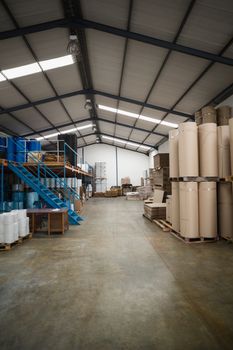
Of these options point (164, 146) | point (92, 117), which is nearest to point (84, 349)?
point (92, 117)

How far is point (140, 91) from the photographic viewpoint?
10711 mm

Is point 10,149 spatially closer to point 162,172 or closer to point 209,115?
point 162,172

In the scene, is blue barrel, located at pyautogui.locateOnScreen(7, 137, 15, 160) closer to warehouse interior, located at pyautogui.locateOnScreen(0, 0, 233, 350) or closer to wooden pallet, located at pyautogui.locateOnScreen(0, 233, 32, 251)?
warehouse interior, located at pyautogui.locateOnScreen(0, 0, 233, 350)

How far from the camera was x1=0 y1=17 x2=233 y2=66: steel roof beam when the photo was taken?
6.71 metres

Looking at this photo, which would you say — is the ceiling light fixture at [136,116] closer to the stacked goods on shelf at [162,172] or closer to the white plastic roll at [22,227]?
the stacked goods on shelf at [162,172]

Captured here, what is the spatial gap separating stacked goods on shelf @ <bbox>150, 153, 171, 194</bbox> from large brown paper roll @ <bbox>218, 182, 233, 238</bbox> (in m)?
4.54

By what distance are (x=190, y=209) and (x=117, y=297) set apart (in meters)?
3.20

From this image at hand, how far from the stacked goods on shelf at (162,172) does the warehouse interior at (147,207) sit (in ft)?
0.19

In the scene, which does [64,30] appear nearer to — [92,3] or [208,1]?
[92,3]

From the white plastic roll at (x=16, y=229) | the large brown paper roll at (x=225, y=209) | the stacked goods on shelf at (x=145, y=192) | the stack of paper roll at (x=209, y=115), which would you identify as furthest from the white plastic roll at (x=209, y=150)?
the stacked goods on shelf at (x=145, y=192)

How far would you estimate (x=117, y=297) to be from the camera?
119 inches

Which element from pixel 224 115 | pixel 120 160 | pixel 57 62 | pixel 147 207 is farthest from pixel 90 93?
pixel 120 160

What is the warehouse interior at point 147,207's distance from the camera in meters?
2.53

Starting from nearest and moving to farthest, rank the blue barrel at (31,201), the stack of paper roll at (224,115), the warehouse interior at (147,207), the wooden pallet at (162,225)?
the warehouse interior at (147,207) < the wooden pallet at (162,225) < the stack of paper roll at (224,115) < the blue barrel at (31,201)
